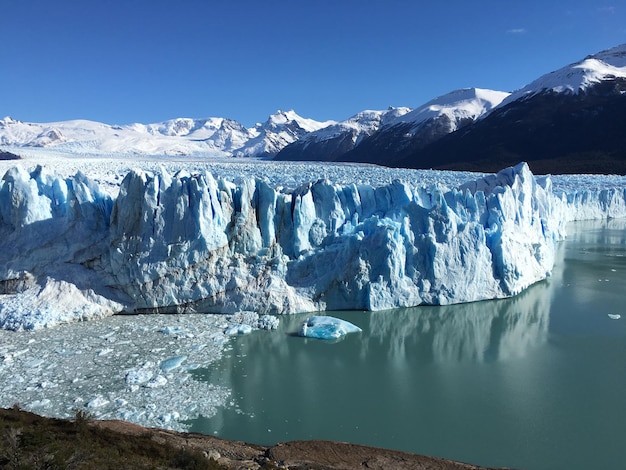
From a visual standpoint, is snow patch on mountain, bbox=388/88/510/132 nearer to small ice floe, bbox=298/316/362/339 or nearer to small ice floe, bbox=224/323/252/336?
small ice floe, bbox=298/316/362/339

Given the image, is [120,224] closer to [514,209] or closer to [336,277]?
[336,277]

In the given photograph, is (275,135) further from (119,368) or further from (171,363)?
(119,368)

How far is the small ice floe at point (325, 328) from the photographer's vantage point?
777 cm

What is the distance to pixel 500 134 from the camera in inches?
1983

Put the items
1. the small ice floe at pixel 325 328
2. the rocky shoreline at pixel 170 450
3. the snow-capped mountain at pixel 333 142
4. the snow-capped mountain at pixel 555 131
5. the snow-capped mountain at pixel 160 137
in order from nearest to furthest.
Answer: the rocky shoreline at pixel 170 450, the small ice floe at pixel 325 328, the snow-capped mountain at pixel 555 131, the snow-capped mountain at pixel 160 137, the snow-capped mountain at pixel 333 142

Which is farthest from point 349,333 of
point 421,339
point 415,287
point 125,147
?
point 125,147

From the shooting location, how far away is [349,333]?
7961 millimetres

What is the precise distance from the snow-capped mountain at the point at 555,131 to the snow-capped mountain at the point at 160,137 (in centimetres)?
3610

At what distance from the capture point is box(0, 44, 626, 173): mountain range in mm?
43812

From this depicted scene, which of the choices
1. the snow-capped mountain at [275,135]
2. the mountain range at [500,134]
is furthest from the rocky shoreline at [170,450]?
the snow-capped mountain at [275,135]

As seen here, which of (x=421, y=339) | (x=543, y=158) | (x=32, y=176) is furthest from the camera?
(x=543, y=158)

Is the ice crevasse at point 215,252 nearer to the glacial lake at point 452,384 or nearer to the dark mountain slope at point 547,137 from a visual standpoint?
the glacial lake at point 452,384

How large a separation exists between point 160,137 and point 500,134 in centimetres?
6368

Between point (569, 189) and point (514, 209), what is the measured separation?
1472cm
